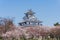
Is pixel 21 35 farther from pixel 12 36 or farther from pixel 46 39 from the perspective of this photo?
pixel 46 39

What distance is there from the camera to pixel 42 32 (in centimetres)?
1573

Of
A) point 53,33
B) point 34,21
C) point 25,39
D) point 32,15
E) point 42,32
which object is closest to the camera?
point 25,39

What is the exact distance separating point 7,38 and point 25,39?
1.21m

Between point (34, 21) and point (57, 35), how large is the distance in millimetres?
18636

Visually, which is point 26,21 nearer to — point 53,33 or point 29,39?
point 53,33

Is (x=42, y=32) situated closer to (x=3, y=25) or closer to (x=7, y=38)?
(x=7, y=38)

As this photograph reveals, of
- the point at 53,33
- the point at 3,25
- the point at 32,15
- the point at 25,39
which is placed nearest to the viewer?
the point at 25,39

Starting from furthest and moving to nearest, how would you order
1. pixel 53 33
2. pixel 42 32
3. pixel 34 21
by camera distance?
pixel 34 21
pixel 53 33
pixel 42 32

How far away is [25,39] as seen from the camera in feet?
45.9

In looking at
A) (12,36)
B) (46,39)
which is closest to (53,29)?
(46,39)

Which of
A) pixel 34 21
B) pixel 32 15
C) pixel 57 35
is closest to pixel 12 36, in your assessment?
pixel 57 35

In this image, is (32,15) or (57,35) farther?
(32,15)

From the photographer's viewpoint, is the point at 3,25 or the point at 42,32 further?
the point at 3,25

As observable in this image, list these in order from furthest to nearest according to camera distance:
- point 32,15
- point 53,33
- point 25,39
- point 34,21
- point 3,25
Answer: point 32,15 → point 34,21 → point 3,25 → point 53,33 → point 25,39
